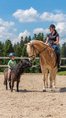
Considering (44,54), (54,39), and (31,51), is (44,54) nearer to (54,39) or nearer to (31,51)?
(31,51)

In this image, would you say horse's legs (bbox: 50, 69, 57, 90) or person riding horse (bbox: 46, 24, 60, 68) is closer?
person riding horse (bbox: 46, 24, 60, 68)

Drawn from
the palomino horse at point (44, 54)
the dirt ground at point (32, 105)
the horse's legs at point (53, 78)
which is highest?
the palomino horse at point (44, 54)

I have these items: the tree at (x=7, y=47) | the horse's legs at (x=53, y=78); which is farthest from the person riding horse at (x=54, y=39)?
the tree at (x=7, y=47)

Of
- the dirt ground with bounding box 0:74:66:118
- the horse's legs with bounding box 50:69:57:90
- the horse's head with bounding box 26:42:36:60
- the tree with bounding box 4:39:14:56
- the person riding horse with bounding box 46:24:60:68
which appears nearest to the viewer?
the dirt ground with bounding box 0:74:66:118

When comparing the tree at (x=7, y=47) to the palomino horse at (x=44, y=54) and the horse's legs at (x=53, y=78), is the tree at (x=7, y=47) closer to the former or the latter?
the horse's legs at (x=53, y=78)

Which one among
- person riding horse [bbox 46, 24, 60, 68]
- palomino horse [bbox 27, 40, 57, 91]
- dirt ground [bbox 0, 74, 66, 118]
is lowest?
dirt ground [bbox 0, 74, 66, 118]

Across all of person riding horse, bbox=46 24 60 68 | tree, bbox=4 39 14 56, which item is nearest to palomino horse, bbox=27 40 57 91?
person riding horse, bbox=46 24 60 68

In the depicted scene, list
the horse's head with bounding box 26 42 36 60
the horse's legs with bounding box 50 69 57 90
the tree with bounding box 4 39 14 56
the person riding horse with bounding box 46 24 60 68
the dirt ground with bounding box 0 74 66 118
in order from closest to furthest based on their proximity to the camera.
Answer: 1. the dirt ground with bounding box 0 74 66 118
2. the horse's head with bounding box 26 42 36 60
3. the person riding horse with bounding box 46 24 60 68
4. the horse's legs with bounding box 50 69 57 90
5. the tree with bounding box 4 39 14 56

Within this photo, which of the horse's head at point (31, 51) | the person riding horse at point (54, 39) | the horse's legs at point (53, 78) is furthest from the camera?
the horse's legs at point (53, 78)

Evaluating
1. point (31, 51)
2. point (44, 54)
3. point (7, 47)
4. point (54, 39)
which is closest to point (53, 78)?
point (44, 54)

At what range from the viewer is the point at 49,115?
7.18 metres

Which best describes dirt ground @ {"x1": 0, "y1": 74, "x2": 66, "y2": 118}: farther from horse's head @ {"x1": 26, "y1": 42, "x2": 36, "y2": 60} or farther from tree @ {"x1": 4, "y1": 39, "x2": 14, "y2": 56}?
tree @ {"x1": 4, "y1": 39, "x2": 14, "y2": 56}

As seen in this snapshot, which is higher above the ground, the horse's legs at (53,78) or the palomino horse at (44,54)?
the palomino horse at (44,54)

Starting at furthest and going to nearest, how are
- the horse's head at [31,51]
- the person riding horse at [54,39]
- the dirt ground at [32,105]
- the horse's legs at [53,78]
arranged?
the horse's legs at [53,78] < the person riding horse at [54,39] < the horse's head at [31,51] < the dirt ground at [32,105]
